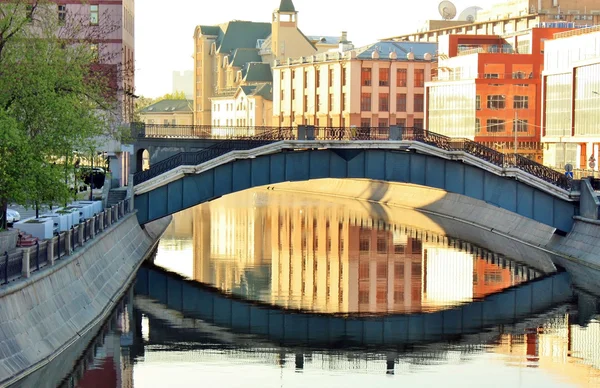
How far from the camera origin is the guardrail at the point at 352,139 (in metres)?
80.7

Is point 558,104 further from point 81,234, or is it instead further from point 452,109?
point 81,234

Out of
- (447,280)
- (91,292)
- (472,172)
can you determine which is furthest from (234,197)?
(91,292)

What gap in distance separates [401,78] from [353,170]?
99.7 meters

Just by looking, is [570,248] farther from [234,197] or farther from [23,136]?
[234,197]

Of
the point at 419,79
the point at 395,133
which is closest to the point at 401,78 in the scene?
the point at 419,79

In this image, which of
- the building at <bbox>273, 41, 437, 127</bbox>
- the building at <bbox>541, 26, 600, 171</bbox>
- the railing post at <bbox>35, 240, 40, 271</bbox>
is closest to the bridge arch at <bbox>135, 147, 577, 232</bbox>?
the railing post at <bbox>35, 240, 40, 271</bbox>

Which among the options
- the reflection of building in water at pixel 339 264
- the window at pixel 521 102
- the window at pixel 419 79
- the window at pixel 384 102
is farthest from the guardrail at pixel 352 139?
the window at pixel 419 79

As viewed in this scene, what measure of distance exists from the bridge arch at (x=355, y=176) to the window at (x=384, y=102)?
98.1m

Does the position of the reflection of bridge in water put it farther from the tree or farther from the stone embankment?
the tree

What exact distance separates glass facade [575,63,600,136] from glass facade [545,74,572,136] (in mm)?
2512

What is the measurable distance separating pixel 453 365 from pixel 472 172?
36.9 meters

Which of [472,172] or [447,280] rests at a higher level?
[472,172]

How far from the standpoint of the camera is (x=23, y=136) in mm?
52312

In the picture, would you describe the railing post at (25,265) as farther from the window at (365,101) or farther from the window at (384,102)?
the window at (384,102)
